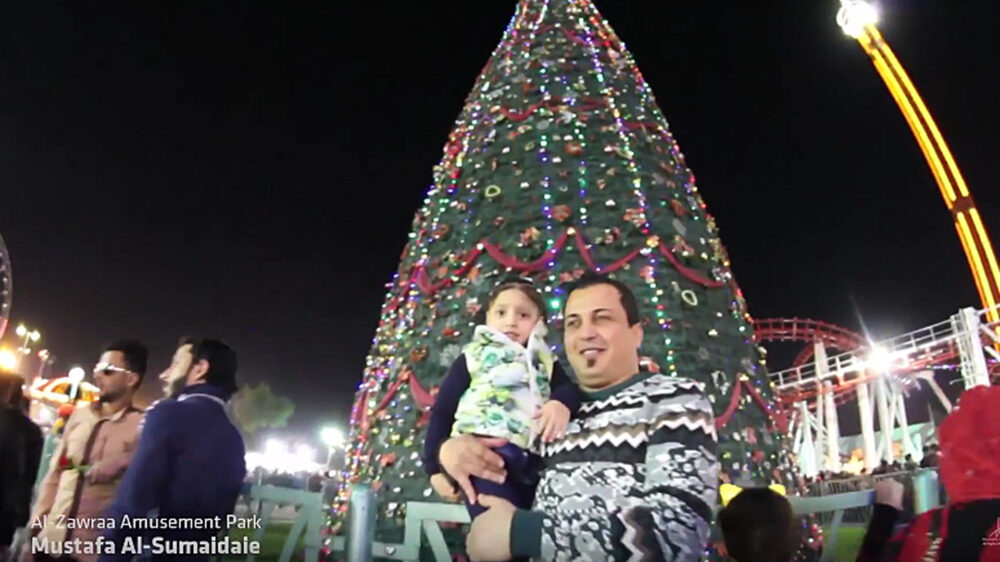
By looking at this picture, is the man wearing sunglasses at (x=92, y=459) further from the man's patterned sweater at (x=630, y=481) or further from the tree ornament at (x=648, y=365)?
the tree ornament at (x=648, y=365)

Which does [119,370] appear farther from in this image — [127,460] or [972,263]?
[972,263]

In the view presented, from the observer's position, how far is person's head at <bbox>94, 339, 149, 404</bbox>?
3873mm

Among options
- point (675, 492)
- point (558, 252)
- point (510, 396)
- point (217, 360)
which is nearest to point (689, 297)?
point (558, 252)

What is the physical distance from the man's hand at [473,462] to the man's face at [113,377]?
103 inches

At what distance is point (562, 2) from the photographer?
6.46 meters

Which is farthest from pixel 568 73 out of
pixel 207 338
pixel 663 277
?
pixel 207 338

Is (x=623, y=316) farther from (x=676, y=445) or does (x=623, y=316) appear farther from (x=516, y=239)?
(x=516, y=239)

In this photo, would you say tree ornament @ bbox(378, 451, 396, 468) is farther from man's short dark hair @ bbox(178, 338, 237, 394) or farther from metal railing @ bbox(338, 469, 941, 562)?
man's short dark hair @ bbox(178, 338, 237, 394)

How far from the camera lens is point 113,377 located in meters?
3.89

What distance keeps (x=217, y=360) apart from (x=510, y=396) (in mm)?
1738

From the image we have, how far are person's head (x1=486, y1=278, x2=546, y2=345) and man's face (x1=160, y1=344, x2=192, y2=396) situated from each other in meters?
1.74

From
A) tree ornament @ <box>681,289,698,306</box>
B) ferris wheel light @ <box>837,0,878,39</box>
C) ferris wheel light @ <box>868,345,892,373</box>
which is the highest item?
ferris wheel light @ <box>837,0,878,39</box>

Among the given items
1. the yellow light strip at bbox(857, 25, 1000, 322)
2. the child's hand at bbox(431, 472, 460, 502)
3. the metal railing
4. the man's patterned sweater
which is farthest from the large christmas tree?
the yellow light strip at bbox(857, 25, 1000, 322)

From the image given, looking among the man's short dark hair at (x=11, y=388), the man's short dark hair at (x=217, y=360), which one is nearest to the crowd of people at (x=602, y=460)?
the man's short dark hair at (x=217, y=360)
